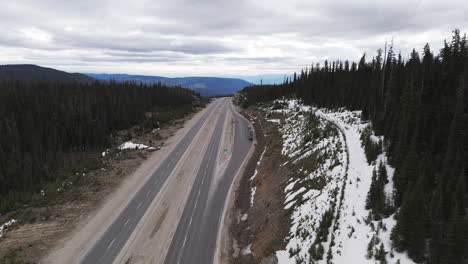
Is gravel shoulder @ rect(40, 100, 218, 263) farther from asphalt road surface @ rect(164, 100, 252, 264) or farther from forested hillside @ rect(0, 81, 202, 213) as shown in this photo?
forested hillside @ rect(0, 81, 202, 213)

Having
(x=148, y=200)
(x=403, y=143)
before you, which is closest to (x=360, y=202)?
(x=403, y=143)

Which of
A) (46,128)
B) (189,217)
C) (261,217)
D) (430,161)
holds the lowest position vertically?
(189,217)

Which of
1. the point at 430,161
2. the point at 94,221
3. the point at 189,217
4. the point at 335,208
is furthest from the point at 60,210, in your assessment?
the point at 430,161

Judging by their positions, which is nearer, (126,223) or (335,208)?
(335,208)

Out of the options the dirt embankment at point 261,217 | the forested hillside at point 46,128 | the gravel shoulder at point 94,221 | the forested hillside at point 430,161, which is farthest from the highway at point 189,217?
the forested hillside at point 46,128

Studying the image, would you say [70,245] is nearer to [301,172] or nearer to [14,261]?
[14,261]

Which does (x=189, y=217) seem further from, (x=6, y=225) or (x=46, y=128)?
(x=46, y=128)
